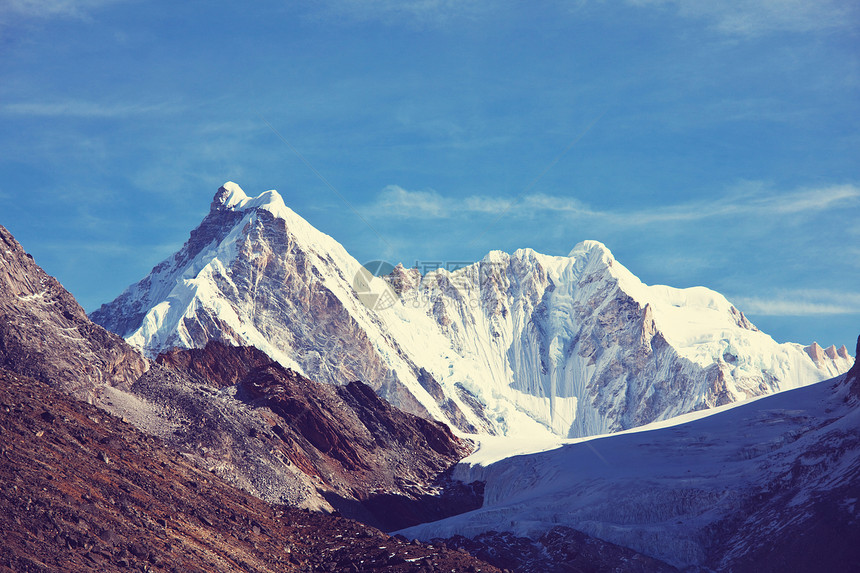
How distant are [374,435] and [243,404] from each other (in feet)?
75.4

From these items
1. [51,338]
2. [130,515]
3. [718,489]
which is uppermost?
[51,338]

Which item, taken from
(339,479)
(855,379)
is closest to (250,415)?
(339,479)

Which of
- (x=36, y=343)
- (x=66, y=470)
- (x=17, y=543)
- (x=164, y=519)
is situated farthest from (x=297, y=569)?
(x=36, y=343)

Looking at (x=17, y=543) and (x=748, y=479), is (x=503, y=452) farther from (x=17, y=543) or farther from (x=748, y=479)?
(x=17, y=543)

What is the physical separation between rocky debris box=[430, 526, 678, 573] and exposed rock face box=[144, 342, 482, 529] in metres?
22.8

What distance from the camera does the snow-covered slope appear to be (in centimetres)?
9994

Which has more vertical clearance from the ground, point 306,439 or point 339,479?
point 306,439

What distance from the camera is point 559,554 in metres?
105

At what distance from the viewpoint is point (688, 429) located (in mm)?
140875

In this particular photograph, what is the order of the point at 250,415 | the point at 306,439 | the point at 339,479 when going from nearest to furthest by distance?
the point at 250,415, the point at 339,479, the point at 306,439

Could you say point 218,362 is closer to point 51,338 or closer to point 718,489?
point 51,338

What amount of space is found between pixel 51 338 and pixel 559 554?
53939 millimetres

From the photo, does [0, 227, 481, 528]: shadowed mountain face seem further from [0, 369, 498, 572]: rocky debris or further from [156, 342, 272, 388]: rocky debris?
[0, 369, 498, 572]: rocky debris

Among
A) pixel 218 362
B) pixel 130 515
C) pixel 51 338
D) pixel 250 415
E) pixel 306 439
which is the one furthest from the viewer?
pixel 218 362
